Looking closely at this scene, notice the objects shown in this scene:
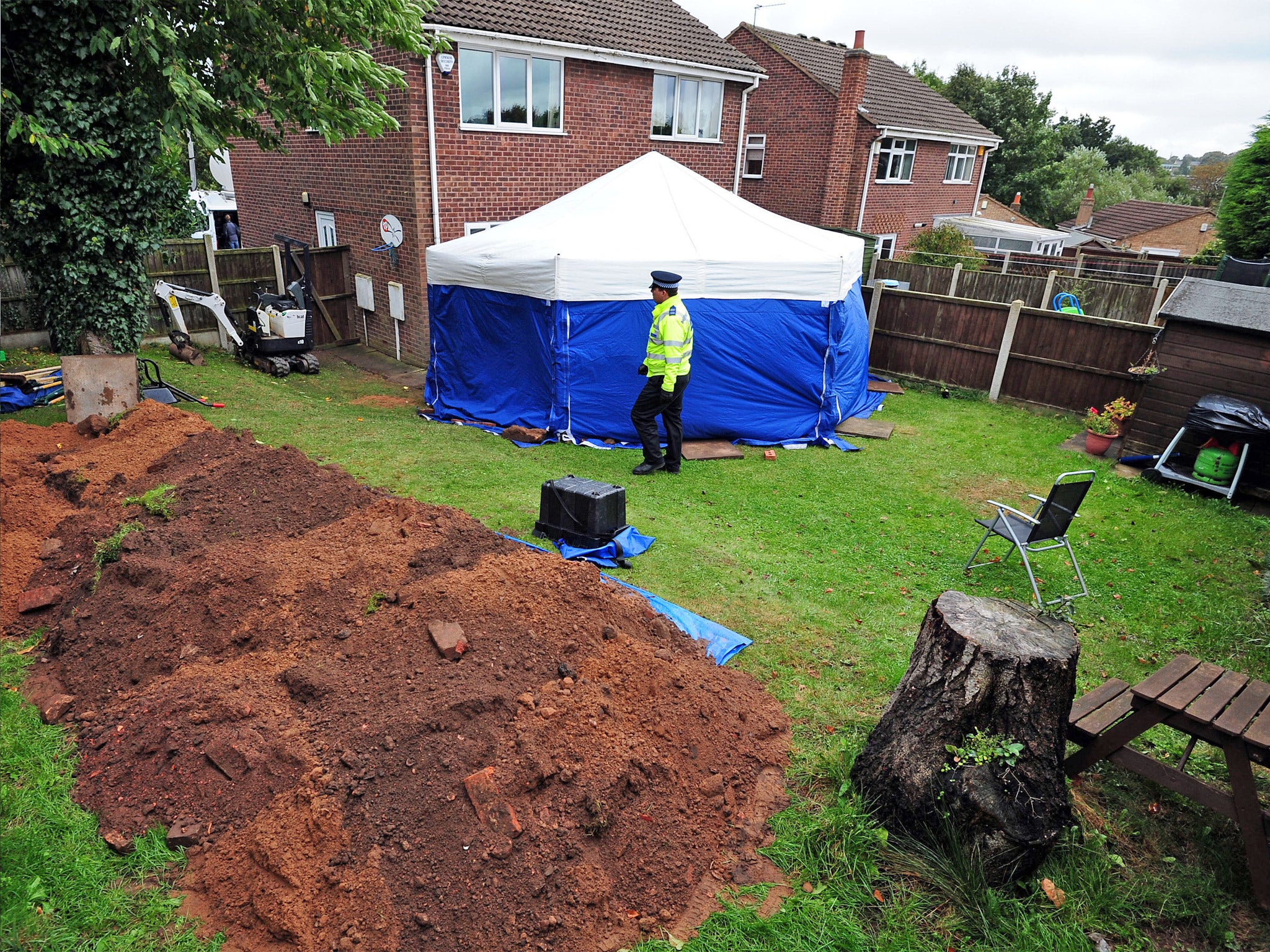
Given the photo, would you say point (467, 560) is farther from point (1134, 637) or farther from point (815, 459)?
point (815, 459)

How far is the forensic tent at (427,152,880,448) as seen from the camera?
9.10m

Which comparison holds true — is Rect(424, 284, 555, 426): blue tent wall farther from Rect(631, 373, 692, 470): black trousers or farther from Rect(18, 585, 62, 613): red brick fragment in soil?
Rect(18, 585, 62, 613): red brick fragment in soil

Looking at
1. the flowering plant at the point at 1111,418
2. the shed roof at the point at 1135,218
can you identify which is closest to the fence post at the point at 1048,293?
the flowering plant at the point at 1111,418

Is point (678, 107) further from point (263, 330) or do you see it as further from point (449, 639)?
point (449, 639)

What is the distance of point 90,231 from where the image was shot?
757cm

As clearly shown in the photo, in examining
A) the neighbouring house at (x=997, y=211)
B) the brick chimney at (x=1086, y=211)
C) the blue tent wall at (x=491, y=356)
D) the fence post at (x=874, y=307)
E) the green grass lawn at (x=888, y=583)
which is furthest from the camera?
the brick chimney at (x=1086, y=211)

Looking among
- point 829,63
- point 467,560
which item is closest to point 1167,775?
point 467,560

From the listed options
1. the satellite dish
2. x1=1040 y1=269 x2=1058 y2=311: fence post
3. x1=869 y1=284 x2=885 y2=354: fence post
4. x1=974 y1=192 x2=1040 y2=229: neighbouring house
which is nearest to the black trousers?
x1=869 y1=284 x2=885 y2=354: fence post

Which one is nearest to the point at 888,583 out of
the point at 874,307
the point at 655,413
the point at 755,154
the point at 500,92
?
the point at 655,413

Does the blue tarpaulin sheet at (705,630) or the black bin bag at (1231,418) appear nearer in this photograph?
the blue tarpaulin sheet at (705,630)

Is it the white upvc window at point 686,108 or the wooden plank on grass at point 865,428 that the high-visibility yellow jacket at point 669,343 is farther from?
the white upvc window at point 686,108

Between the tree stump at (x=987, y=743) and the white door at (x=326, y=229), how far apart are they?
14100 mm

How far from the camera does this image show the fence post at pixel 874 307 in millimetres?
12953

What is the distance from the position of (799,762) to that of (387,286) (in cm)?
1189
